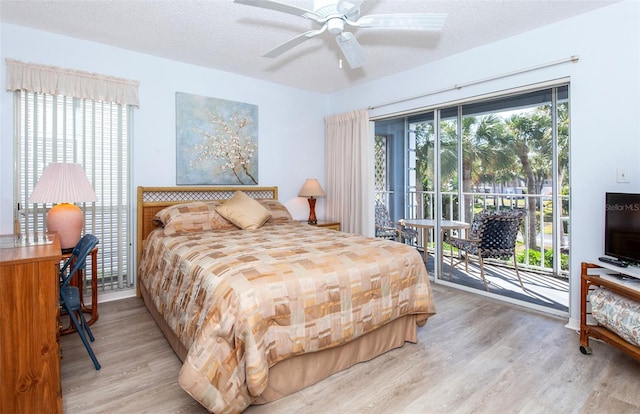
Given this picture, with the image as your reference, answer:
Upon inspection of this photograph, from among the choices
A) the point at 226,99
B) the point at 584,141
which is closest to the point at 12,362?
the point at 226,99

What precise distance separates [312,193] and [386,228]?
1.15 metres

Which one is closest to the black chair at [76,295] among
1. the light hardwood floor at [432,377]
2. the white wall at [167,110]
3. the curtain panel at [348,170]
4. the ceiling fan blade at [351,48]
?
the light hardwood floor at [432,377]

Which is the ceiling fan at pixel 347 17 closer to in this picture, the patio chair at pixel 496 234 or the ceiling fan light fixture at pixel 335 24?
the ceiling fan light fixture at pixel 335 24

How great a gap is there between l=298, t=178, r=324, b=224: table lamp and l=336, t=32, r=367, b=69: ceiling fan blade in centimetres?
211

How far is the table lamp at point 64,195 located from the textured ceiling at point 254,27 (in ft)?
4.23

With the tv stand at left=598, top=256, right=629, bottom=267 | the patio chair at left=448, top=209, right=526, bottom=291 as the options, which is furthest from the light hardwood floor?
the patio chair at left=448, top=209, right=526, bottom=291

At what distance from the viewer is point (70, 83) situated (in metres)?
3.18

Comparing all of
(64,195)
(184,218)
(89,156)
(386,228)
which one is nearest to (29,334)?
(64,195)

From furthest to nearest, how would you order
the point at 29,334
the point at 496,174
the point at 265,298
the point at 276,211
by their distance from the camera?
the point at 276,211 < the point at 496,174 < the point at 265,298 < the point at 29,334

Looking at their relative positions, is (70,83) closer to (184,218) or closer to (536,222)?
(184,218)

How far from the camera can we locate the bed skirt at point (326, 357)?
1.88 metres

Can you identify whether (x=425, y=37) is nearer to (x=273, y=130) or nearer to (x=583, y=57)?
(x=583, y=57)

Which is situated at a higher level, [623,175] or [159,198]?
[623,175]

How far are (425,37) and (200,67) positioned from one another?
100 inches
